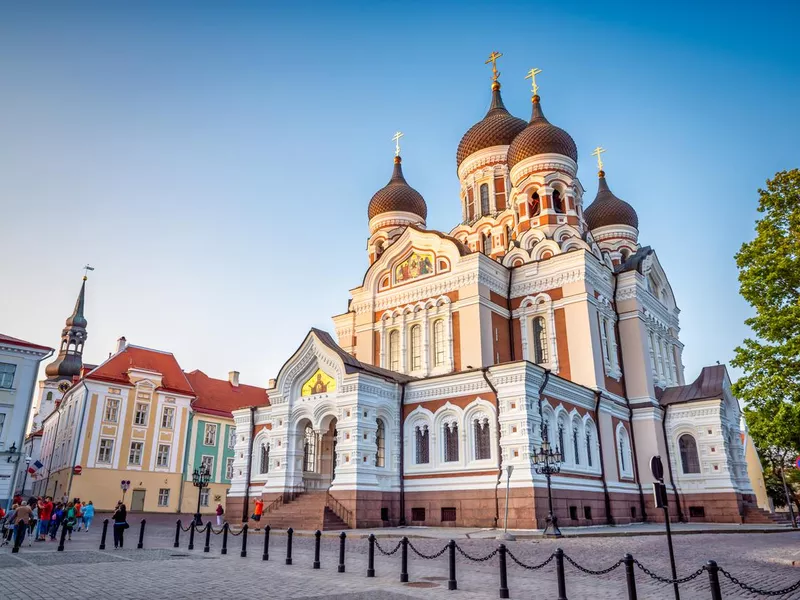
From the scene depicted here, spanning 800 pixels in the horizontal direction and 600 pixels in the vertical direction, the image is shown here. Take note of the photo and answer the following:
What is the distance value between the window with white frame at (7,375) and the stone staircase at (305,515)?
16.9 metres

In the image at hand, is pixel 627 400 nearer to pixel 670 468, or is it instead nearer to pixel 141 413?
pixel 670 468

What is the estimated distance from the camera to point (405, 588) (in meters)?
9.67

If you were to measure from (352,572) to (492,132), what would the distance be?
99.7ft

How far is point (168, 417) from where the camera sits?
40.9 meters

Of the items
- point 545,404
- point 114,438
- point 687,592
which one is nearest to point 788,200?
point 545,404

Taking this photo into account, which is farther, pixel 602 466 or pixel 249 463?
pixel 249 463

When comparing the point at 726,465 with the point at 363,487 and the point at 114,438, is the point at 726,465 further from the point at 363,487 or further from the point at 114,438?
the point at 114,438

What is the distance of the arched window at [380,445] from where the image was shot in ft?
75.4

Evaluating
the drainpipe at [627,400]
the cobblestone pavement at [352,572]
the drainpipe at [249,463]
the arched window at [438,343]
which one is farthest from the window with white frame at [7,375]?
the drainpipe at [627,400]

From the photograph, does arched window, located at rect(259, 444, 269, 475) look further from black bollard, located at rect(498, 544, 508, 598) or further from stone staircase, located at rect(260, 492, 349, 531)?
black bollard, located at rect(498, 544, 508, 598)

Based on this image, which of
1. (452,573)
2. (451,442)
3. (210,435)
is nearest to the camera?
(452,573)

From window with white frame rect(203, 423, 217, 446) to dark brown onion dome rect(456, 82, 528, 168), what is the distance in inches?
957

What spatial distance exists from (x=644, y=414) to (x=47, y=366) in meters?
69.3

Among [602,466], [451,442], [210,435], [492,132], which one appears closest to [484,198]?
[492,132]
